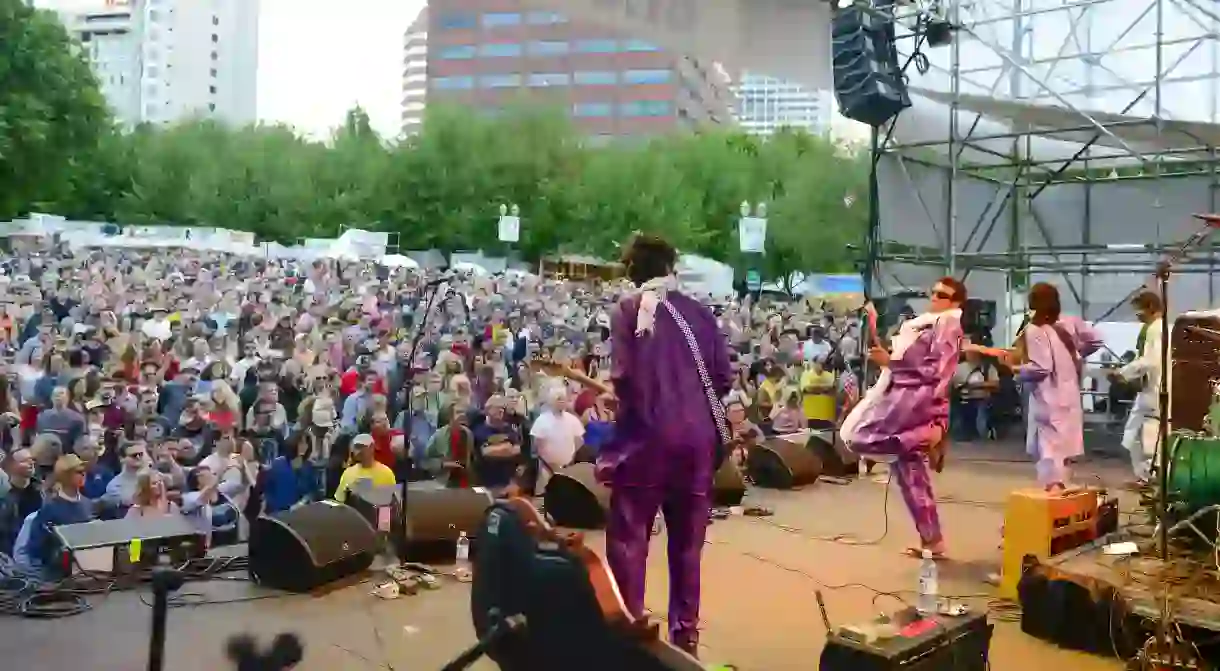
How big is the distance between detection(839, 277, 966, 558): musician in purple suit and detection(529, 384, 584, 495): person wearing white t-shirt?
2493mm

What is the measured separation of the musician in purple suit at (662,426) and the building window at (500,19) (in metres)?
10.6

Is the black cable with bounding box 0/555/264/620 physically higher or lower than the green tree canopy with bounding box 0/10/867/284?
lower

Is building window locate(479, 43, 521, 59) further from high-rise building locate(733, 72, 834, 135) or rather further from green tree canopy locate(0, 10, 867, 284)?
high-rise building locate(733, 72, 834, 135)

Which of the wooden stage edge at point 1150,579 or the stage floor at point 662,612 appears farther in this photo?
the stage floor at point 662,612

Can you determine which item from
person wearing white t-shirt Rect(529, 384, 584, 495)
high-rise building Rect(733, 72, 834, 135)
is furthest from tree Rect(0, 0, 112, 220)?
high-rise building Rect(733, 72, 834, 135)

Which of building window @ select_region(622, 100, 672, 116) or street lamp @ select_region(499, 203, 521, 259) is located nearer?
street lamp @ select_region(499, 203, 521, 259)

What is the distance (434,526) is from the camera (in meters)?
5.02

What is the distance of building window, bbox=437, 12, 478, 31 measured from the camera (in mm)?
13281

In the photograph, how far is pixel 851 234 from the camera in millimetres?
26000

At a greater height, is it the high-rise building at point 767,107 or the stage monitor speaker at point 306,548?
the high-rise building at point 767,107

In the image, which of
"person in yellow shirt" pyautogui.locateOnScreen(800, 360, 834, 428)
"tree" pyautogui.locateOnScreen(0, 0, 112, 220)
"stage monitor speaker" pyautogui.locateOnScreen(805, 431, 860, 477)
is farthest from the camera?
"tree" pyautogui.locateOnScreen(0, 0, 112, 220)

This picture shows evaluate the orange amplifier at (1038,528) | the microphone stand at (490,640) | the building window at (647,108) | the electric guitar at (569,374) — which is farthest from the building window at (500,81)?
the microphone stand at (490,640)

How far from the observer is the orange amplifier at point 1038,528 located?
4473mm

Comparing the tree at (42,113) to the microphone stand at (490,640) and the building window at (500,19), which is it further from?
the microphone stand at (490,640)
